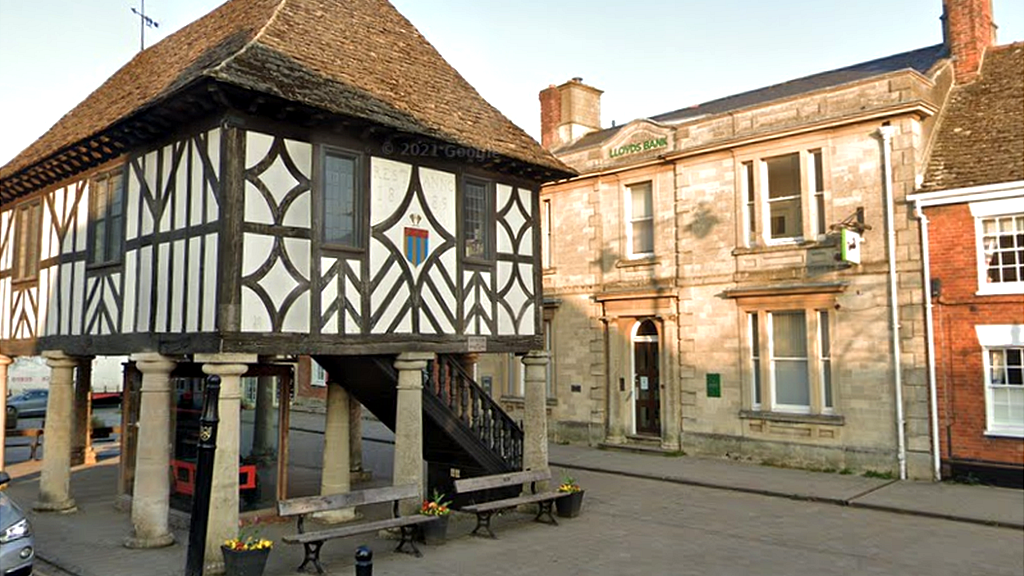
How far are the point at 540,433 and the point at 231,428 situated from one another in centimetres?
551

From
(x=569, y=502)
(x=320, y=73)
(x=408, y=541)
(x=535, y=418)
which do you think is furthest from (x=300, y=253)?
(x=569, y=502)

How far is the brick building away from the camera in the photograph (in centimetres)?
1345

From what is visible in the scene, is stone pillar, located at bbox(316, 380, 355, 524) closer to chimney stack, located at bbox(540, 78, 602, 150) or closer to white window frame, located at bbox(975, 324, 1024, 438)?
white window frame, located at bbox(975, 324, 1024, 438)

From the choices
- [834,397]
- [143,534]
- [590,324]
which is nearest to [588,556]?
[143,534]

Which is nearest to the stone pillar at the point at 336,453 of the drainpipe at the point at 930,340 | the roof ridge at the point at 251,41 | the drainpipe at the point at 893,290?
the roof ridge at the point at 251,41

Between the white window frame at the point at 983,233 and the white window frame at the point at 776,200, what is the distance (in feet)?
9.23

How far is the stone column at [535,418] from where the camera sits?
12750 millimetres

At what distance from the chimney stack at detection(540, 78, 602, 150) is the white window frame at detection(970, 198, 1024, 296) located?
41.7ft

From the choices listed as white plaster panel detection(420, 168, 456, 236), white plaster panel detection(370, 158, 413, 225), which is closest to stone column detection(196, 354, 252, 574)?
white plaster panel detection(370, 158, 413, 225)

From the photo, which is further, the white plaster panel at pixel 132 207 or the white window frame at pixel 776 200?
the white window frame at pixel 776 200

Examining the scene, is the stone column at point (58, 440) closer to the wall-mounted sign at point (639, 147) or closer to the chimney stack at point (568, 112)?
the wall-mounted sign at point (639, 147)

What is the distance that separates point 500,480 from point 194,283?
538cm

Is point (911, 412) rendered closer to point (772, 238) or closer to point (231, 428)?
point (772, 238)

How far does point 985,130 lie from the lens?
15.1m
